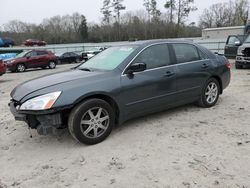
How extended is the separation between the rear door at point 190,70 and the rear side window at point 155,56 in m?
0.25

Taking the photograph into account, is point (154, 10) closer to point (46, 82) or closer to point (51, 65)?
point (51, 65)

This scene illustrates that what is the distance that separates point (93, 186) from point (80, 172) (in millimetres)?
358

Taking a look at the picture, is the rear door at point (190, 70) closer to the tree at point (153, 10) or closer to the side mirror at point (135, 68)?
the side mirror at point (135, 68)

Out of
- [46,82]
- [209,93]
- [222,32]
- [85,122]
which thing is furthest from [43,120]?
[222,32]

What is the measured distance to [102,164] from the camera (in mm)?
3385

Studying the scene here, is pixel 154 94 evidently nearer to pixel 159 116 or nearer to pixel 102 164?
pixel 159 116

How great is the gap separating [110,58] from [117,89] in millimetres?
884

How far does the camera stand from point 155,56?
4734 mm

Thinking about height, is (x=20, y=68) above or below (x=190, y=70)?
below

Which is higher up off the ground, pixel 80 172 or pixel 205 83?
pixel 205 83

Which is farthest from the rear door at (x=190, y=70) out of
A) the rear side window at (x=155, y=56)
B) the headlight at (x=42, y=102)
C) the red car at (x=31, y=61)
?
the red car at (x=31, y=61)

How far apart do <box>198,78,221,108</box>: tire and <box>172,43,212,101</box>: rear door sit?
0.17 metres

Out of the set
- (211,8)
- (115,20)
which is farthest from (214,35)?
(211,8)

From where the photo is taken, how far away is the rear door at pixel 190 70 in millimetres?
4992
